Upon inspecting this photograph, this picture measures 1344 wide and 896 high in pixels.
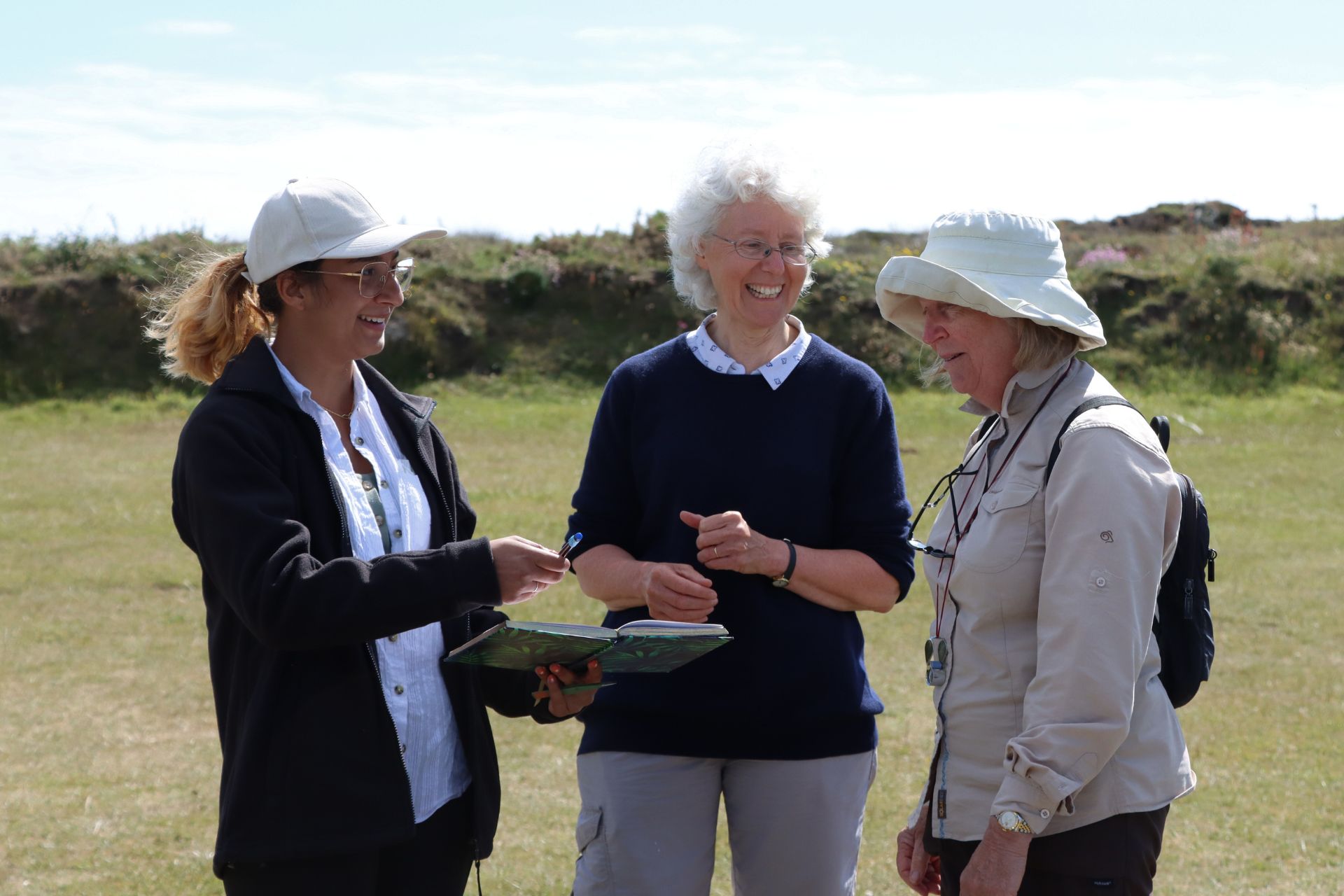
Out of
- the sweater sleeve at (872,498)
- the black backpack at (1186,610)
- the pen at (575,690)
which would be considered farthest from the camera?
the sweater sleeve at (872,498)

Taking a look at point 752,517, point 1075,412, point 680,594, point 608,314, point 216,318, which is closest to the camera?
point 1075,412

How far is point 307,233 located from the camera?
2.53 metres

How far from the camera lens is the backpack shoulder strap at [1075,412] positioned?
2.38 m

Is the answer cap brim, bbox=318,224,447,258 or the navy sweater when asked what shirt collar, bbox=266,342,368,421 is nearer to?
cap brim, bbox=318,224,447,258

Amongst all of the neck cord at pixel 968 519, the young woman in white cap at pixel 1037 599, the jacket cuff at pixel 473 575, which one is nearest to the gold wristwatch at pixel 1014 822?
the young woman in white cap at pixel 1037 599

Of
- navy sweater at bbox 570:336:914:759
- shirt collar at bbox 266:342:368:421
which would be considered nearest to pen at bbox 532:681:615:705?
navy sweater at bbox 570:336:914:759

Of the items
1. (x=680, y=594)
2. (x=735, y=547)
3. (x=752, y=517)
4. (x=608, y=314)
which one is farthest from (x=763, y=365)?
(x=608, y=314)

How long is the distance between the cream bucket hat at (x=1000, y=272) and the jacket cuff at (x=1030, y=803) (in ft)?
2.80

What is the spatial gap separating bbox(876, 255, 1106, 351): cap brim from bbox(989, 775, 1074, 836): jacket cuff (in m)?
0.83

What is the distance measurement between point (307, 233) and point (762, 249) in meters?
1.04

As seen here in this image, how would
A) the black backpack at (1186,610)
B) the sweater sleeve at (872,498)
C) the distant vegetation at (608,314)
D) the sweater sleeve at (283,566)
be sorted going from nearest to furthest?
the sweater sleeve at (283,566)
the black backpack at (1186,610)
the sweater sleeve at (872,498)
the distant vegetation at (608,314)

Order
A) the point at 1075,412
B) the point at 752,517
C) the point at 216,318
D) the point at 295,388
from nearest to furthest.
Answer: the point at 1075,412 → the point at 295,388 → the point at 216,318 → the point at 752,517

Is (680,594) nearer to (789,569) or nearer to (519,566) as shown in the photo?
(789,569)

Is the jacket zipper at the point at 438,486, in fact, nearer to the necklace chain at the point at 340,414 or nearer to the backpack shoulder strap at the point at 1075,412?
the necklace chain at the point at 340,414
